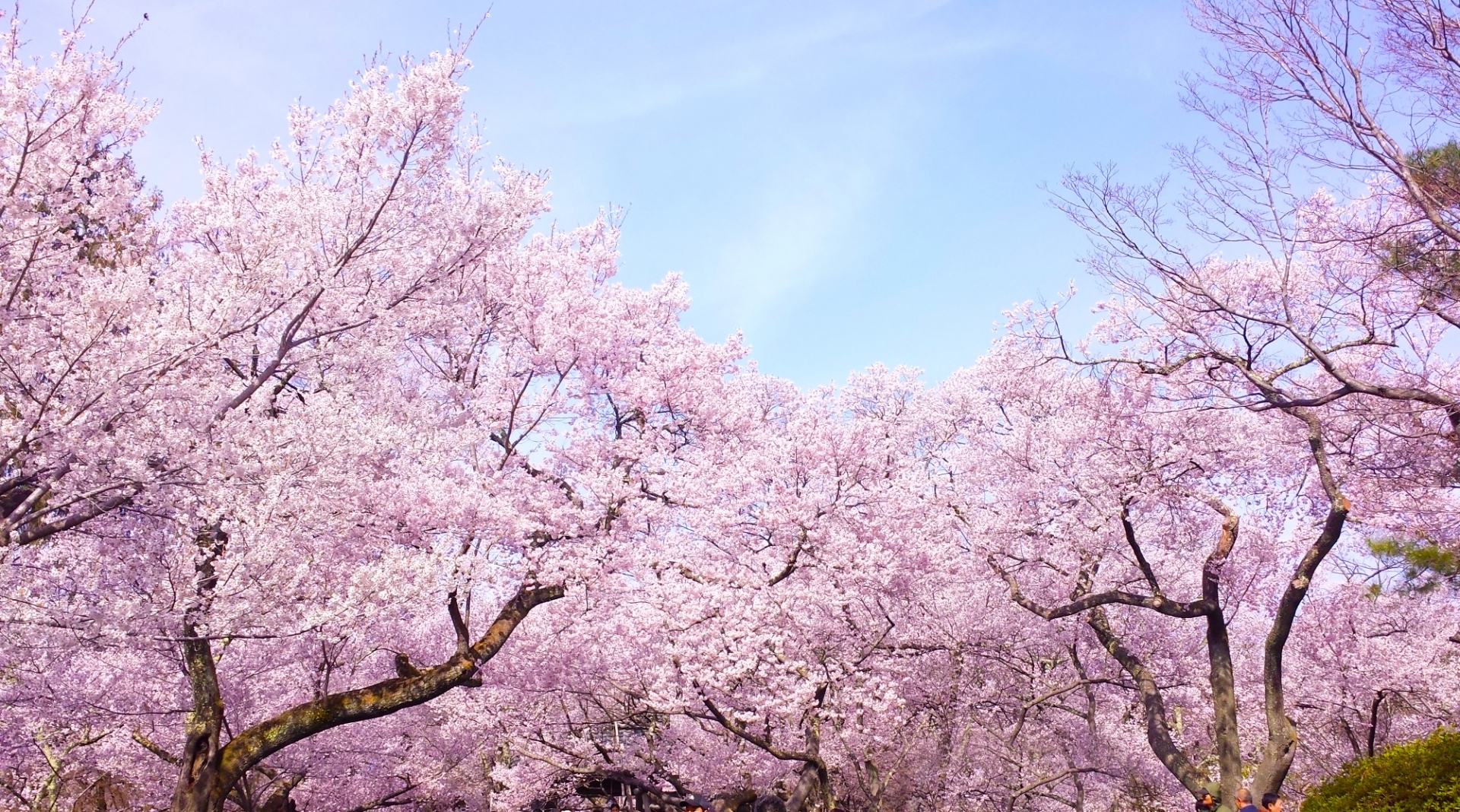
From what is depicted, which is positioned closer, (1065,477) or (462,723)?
(1065,477)

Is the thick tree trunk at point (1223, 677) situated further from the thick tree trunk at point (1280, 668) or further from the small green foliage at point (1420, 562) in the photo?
the small green foliage at point (1420, 562)

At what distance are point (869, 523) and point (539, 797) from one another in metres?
8.76

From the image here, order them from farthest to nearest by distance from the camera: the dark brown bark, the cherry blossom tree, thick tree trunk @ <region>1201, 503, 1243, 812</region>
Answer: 1. the dark brown bark
2. thick tree trunk @ <region>1201, 503, 1243, 812</region>
3. the cherry blossom tree

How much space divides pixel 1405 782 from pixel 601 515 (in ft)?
32.9

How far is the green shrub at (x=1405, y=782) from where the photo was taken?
30.4ft

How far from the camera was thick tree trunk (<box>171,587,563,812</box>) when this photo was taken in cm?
1031

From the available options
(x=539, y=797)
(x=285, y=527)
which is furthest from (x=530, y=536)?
(x=539, y=797)

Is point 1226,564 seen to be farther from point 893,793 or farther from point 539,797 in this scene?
point 539,797

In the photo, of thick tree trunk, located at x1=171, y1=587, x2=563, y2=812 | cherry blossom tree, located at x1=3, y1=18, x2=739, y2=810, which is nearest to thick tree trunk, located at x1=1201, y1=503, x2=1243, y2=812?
cherry blossom tree, located at x1=3, y1=18, x2=739, y2=810

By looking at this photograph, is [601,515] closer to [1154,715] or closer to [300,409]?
[300,409]

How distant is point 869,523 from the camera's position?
48.8 feet

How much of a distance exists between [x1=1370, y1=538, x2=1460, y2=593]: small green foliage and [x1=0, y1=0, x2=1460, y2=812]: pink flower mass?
0.08 metres

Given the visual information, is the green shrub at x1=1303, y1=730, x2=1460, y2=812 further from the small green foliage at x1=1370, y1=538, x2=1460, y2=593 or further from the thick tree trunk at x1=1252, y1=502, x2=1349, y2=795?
the small green foliage at x1=1370, y1=538, x2=1460, y2=593

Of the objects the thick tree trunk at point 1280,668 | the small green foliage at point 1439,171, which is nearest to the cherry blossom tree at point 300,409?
the thick tree trunk at point 1280,668
